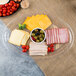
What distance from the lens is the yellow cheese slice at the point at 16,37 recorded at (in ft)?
4.23

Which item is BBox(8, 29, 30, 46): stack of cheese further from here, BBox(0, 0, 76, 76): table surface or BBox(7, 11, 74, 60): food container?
BBox(0, 0, 76, 76): table surface

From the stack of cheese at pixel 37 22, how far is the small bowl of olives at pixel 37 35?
7cm

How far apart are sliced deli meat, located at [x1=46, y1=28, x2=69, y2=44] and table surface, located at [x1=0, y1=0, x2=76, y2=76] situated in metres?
0.13

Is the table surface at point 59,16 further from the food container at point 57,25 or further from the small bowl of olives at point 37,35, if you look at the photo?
the small bowl of olives at point 37,35

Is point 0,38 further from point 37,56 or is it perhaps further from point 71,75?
point 71,75

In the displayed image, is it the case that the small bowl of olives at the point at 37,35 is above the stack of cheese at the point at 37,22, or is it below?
below

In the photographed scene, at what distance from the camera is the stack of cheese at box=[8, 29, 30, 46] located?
4.23 feet

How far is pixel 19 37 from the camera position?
1295 mm

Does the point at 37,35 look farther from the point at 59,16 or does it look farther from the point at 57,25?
the point at 59,16

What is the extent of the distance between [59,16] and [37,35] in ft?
1.05

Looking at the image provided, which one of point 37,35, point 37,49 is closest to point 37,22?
point 37,35

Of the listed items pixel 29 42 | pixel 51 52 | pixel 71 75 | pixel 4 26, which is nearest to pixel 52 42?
pixel 51 52

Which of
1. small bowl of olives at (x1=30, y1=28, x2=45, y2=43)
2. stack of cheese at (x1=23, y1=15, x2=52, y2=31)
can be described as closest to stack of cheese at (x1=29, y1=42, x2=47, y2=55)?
small bowl of olives at (x1=30, y1=28, x2=45, y2=43)

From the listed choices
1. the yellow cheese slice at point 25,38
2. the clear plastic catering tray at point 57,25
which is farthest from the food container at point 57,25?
the yellow cheese slice at point 25,38
